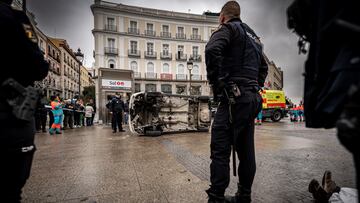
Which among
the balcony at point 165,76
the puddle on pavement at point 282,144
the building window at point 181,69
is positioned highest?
the building window at point 181,69

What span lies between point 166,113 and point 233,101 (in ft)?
20.1

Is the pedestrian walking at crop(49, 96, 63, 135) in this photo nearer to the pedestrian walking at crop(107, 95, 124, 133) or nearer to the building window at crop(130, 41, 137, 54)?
the pedestrian walking at crop(107, 95, 124, 133)

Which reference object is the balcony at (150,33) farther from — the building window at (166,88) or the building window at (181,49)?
the building window at (166,88)

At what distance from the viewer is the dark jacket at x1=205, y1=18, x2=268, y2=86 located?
1.74 m

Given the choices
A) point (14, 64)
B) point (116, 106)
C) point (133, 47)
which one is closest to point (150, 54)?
point (133, 47)

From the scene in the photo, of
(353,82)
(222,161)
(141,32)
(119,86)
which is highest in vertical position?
(141,32)

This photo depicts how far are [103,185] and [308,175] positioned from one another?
263 cm

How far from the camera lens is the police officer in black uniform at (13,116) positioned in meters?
1.01

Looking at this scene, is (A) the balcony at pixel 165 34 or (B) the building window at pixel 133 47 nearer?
(B) the building window at pixel 133 47

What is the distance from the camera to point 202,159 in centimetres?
361

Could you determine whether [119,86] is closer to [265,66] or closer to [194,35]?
[265,66]

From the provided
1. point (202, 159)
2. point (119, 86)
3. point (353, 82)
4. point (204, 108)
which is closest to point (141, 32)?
point (119, 86)

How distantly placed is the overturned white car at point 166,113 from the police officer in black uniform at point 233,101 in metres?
5.45

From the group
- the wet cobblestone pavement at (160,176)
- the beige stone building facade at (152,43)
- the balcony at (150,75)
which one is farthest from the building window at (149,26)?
the wet cobblestone pavement at (160,176)
